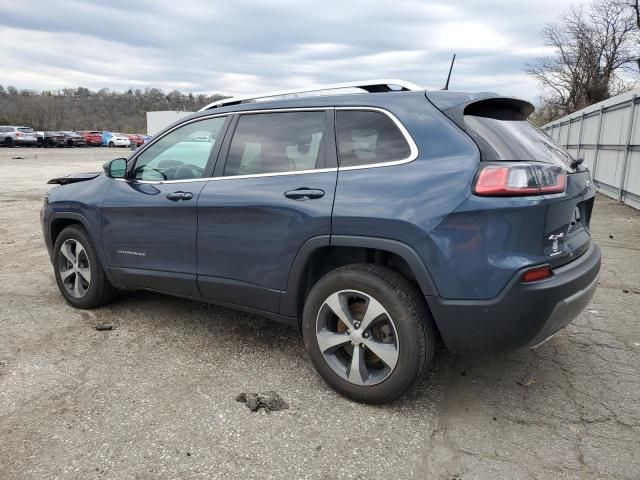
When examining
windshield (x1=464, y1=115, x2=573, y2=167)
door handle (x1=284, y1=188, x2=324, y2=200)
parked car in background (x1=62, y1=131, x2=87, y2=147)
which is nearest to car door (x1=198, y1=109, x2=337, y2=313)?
door handle (x1=284, y1=188, x2=324, y2=200)

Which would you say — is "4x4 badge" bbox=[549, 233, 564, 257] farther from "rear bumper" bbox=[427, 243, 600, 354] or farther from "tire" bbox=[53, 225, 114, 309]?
"tire" bbox=[53, 225, 114, 309]

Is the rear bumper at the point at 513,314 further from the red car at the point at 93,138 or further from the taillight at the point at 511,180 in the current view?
the red car at the point at 93,138

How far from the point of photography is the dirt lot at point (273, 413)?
2.57 metres

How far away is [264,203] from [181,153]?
1098 mm

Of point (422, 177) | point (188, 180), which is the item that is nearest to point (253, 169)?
point (188, 180)

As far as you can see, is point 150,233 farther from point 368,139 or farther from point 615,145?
point 615,145

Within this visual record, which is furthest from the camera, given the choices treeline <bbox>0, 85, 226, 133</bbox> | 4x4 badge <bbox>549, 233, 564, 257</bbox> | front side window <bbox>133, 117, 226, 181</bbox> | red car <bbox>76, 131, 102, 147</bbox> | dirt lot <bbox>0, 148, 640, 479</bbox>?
treeline <bbox>0, 85, 226, 133</bbox>

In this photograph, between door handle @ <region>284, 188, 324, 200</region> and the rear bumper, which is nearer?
the rear bumper

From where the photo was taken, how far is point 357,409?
3.06 m

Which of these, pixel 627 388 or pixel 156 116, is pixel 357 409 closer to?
pixel 627 388

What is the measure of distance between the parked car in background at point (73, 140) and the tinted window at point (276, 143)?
49.8 m

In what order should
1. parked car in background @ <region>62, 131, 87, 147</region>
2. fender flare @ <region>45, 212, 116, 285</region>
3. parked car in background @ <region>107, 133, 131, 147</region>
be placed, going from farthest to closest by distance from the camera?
parked car in background @ <region>107, 133, 131, 147</region>
parked car in background @ <region>62, 131, 87, 147</region>
fender flare @ <region>45, 212, 116, 285</region>

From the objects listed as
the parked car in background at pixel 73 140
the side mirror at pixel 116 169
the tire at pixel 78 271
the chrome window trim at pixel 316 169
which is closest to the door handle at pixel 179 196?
the chrome window trim at pixel 316 169

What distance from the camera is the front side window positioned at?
3.85 meters
